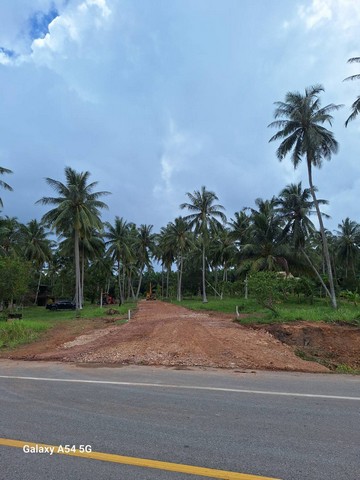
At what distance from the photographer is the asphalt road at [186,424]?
3.98 m

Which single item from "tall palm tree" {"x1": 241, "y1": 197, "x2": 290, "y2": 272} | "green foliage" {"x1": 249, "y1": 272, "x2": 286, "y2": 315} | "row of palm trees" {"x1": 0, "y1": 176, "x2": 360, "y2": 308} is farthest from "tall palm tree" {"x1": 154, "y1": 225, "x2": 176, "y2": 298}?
"green foliage" {"x1": 249, "y1": 272, "x2": 286, "y2": 315}

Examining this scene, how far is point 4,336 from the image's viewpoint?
61.4 feet

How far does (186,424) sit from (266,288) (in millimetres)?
17194

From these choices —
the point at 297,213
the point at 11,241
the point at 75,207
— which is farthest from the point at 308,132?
the point at 11,241

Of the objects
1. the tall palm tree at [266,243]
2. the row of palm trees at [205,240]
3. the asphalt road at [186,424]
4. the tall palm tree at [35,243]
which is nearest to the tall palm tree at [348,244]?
the row of palm trees at [205,240]

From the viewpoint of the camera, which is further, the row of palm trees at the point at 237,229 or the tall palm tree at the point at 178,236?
the tall palm tree at the point at 178,236

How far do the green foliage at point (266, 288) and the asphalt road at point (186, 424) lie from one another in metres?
12.8

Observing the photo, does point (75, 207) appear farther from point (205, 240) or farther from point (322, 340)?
point (322, 340)

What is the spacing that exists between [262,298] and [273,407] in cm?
1651

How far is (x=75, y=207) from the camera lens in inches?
1537

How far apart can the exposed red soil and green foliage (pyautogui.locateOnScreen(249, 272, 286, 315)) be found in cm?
296

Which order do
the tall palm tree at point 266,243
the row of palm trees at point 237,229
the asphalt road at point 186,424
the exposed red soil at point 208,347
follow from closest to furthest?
the asphalt road at point 186,424, the exposed red soil at point 208,347, the row of palm trees at point 237,229, the tall palm tree at point 266,243

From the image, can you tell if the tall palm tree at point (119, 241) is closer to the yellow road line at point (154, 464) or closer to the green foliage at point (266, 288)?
the green foliage at point (266, 288)

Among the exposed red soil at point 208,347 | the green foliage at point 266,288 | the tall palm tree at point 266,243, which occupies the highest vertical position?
the tall palm tree at point 266,243
